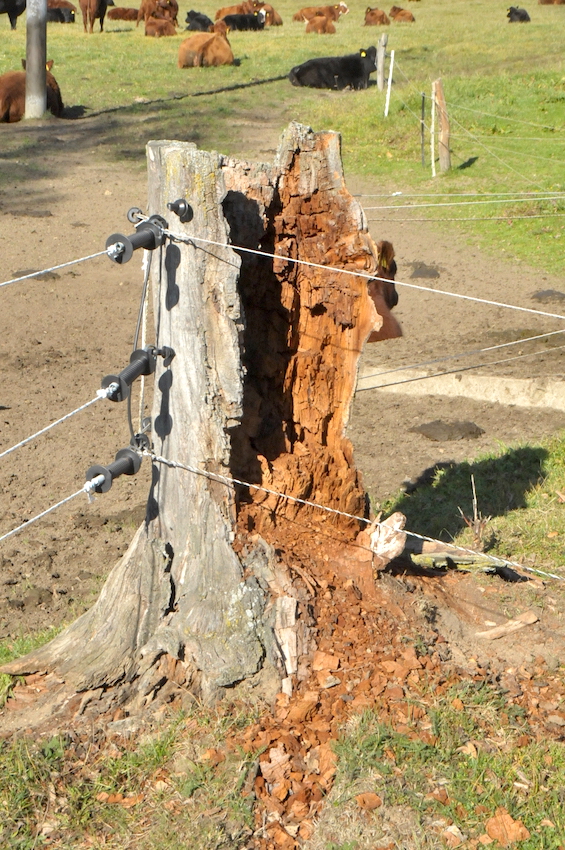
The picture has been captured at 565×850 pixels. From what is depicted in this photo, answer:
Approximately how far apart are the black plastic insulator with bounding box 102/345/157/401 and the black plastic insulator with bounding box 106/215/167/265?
351mm

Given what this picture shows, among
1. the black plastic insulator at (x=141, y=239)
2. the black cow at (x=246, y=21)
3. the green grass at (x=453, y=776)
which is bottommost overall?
the green grass at (x=453, y=776)

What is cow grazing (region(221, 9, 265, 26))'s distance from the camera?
2970cm

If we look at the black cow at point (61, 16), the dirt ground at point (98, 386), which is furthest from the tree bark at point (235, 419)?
the black cow at point (61, 16)

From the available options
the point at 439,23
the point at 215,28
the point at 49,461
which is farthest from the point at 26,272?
the point at 439,23

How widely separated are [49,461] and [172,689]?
3.09 meters

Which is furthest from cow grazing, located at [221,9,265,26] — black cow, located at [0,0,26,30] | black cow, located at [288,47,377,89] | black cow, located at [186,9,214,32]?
black cow, located at [288,47,377,89]

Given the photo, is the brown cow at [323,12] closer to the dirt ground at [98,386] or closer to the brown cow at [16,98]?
the brown cow at [16,98]

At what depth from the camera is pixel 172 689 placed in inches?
131

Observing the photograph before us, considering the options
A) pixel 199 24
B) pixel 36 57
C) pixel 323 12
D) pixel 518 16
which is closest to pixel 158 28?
pixel 199 24

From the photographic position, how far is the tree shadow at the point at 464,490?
5.14 meters

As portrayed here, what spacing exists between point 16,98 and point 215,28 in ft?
40.6

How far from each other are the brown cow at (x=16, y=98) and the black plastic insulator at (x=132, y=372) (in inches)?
587

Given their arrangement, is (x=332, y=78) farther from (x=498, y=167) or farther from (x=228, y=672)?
(x=228, y=672)

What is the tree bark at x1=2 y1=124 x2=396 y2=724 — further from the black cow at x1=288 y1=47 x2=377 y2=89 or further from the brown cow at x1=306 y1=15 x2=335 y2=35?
the brown cow at x1=306 y1=15 x2=335 y2=35
